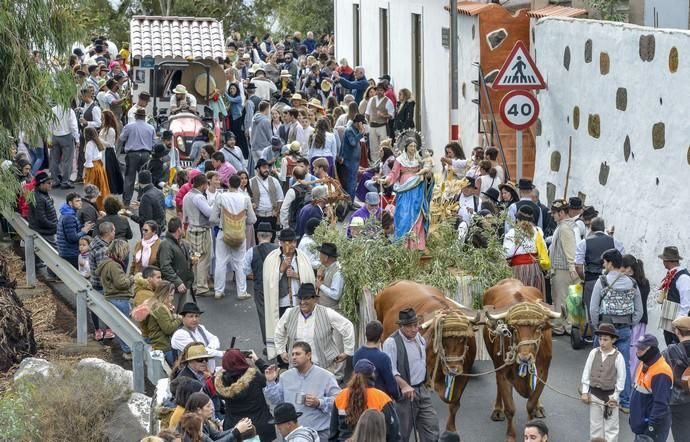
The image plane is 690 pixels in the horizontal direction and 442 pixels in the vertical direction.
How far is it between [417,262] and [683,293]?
3.04m

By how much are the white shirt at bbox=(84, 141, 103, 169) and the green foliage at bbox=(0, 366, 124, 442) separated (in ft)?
33.1

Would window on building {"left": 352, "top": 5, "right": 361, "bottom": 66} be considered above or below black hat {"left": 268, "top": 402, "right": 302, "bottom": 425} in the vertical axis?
above

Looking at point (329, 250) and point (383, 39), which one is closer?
point (329, 250)

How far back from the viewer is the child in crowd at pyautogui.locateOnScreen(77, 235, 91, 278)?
17578 millimetres

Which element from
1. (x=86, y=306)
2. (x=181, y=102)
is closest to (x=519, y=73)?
(x=86, y=306)

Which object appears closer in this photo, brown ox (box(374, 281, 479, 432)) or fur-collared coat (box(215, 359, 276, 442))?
fur-collared coat (box(215, 359, 276, 442))

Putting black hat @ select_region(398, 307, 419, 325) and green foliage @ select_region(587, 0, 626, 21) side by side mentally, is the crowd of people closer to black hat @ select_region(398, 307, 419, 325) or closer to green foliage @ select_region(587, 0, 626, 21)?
black hat @ select_region(398, 307, 419, 325)

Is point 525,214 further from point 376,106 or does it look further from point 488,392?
point 376,106

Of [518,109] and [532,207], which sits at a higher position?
[518,109]

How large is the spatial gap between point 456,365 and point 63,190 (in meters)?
13.6

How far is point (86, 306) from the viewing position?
1582 cm

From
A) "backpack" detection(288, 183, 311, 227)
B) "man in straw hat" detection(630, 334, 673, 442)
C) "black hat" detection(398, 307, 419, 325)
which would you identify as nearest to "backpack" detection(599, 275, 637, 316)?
"man in straw hat" detection(630, 334, 673, 442)

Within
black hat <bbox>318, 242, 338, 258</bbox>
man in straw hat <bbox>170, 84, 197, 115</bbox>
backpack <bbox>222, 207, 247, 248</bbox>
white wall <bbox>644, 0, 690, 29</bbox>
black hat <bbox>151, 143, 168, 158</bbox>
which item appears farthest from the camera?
man in straw hat <bbox>170, 84, 197, 115</bbox>

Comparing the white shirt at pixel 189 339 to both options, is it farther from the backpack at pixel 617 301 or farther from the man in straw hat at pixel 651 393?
the backpack at pixel 617 301
